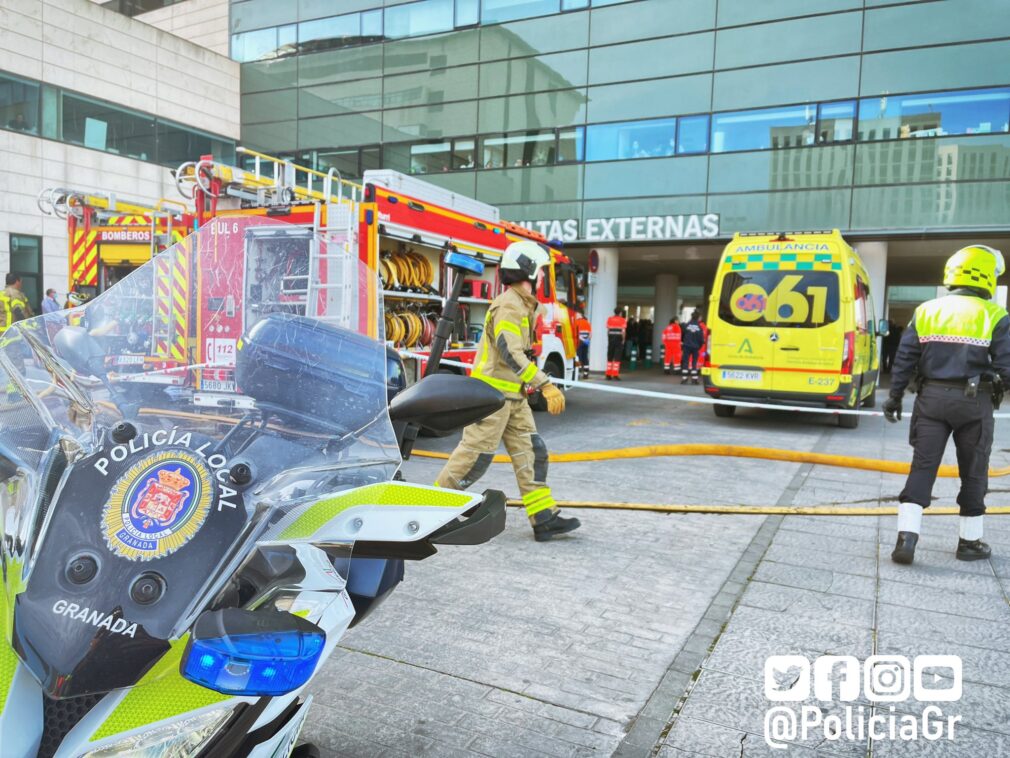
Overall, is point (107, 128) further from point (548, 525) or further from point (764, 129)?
point (548, 525)

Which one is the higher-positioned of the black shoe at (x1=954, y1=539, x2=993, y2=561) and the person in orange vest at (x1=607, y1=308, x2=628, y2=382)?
the person in orange vest at (x1=607, y1=308, x2=628, y2=382)

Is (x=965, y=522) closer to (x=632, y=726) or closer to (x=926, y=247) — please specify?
(x=632, y=726)

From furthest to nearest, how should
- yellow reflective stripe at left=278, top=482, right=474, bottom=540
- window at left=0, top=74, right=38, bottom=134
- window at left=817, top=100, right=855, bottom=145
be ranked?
window at left=0, top=74, right=38, bottom=134, window at left=817, top=100, right=855, bottom=145, yellow reflective stripe at left=278, top=482, right=474, bottom=540

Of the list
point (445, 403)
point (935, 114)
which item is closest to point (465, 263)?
point (445, 403)

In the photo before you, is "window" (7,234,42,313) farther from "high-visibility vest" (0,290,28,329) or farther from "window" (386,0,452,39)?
"window" (386,0,452,39)

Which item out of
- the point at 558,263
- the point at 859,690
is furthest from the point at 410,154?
the point at 859,690

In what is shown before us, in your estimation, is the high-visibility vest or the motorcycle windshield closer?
the motorcycle windshield

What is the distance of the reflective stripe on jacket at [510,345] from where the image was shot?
4.55 metres

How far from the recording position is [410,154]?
69.3 feet

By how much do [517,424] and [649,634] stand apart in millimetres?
1693

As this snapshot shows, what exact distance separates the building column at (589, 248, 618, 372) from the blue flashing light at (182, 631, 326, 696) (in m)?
19.0

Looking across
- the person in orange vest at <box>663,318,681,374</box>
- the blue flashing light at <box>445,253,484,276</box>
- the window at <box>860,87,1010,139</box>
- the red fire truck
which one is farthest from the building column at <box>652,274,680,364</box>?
the blue flashing light at <box>445,253,484,276</box>

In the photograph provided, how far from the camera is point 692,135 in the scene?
17828 mm

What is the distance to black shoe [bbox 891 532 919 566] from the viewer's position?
167 inches
